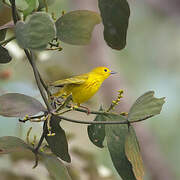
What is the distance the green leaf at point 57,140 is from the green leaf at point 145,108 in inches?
4.0

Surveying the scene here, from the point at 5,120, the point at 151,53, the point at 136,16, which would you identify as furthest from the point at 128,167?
the point at 136,16

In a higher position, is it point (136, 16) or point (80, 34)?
point (80, 34)

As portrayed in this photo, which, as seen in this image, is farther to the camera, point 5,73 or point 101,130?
point 5,73

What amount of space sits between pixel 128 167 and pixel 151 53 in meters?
2.48

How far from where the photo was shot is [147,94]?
22.3 inches

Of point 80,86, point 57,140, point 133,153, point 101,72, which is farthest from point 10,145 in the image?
point 101,72

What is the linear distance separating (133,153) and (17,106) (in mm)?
159

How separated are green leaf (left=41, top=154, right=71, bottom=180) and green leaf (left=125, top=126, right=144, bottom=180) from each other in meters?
0.10

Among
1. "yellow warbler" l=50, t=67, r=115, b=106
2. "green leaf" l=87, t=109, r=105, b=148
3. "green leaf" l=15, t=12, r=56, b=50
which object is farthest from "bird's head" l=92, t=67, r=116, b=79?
"green leaf" l=15, t=12, r=56, b=50

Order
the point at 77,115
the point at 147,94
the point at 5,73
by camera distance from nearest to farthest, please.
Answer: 1. the point at 147,94
2. the point at 5,73
3. the point at 77,115

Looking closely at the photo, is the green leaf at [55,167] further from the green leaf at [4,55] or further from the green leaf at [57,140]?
the green leaf at [4,55]

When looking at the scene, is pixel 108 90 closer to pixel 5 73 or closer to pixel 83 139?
pixel 83 139

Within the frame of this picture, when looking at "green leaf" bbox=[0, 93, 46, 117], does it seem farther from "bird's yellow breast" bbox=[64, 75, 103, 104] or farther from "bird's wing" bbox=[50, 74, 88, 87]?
"bird's yellow breast" bbox=[64, 75, 103, 104]

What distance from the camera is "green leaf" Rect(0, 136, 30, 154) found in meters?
0.57
